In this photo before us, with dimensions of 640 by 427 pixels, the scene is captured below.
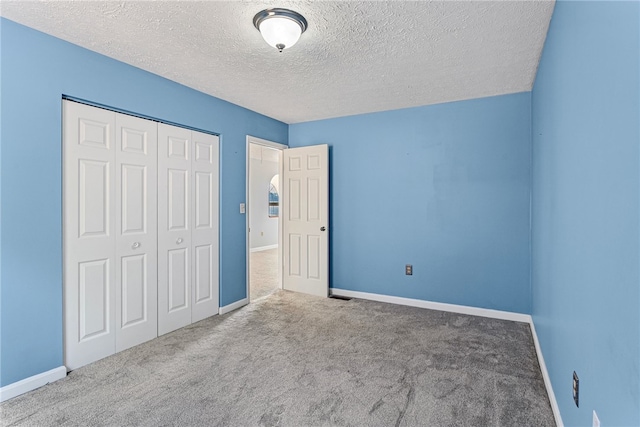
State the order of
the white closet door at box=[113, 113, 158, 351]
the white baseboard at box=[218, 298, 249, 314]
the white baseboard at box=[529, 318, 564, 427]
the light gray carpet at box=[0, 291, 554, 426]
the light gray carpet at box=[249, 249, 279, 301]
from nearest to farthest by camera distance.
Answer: the white baseboard at box=[529, 318, 564, 427]
the light gray carpet at box=[0, 291, 554, 426]
the white closet door at box=[113, 113, 158, 351]
the white baseboard at box=[218, 298, 249, 314]
the light gray carpet at box=[249, 249, 279, 301]

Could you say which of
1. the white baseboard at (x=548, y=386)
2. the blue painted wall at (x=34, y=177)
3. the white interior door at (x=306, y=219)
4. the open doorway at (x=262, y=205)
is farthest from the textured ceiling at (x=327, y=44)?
the open doorway at (x=262, y=205)

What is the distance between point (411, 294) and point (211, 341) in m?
2.35

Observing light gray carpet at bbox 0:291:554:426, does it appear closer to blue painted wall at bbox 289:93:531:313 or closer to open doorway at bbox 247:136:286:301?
blue painted wall at bbox 289:93:531:313

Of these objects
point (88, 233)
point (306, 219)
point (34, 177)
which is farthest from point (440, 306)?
point (34, 177)

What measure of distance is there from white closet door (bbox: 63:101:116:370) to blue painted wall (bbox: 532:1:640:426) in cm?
307

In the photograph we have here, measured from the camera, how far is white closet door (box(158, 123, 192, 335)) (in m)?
3.14

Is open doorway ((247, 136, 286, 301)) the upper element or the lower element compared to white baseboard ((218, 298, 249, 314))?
upper

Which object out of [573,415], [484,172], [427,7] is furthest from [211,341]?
[484,172]

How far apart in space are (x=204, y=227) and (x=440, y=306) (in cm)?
282

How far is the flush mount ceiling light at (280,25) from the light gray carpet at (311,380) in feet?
7.41

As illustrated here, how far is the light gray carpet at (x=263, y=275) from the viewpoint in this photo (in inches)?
186

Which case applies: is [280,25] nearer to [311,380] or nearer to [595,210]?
[595,210]

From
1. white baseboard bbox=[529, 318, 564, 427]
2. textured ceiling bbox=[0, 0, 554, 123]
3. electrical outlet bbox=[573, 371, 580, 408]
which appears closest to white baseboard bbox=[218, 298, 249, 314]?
textured ceiling bbox=[0, 0, 554, 123]

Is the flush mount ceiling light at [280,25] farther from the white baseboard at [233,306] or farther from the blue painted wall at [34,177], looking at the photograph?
the white baseboard at [233,306]
